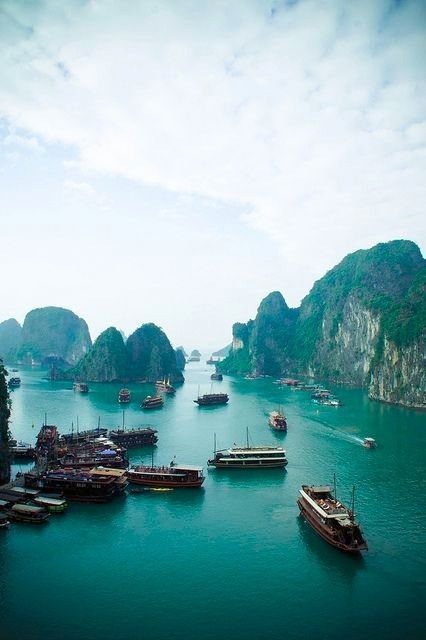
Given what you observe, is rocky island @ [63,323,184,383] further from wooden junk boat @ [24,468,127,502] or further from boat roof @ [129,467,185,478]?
wooden junk boat @ [24,468,127,502]

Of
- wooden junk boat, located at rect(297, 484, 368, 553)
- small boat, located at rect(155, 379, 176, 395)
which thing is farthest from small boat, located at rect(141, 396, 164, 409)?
wooden junk boat, located at rect(297, 484, 368, 553)

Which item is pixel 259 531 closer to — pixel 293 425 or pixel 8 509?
pixel 8 509

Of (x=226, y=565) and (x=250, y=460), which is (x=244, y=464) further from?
(x=226, y=565)

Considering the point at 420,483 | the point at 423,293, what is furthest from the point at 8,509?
the point at 423,293

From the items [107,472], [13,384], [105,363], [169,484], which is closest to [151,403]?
[13,384]

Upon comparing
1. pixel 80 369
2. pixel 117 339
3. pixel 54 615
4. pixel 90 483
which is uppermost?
pixel 117 339

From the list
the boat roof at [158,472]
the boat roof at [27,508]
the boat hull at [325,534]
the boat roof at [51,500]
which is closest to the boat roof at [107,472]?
the boat roof at [158,472]

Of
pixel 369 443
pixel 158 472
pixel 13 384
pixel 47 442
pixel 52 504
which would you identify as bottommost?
pixel 52 504
